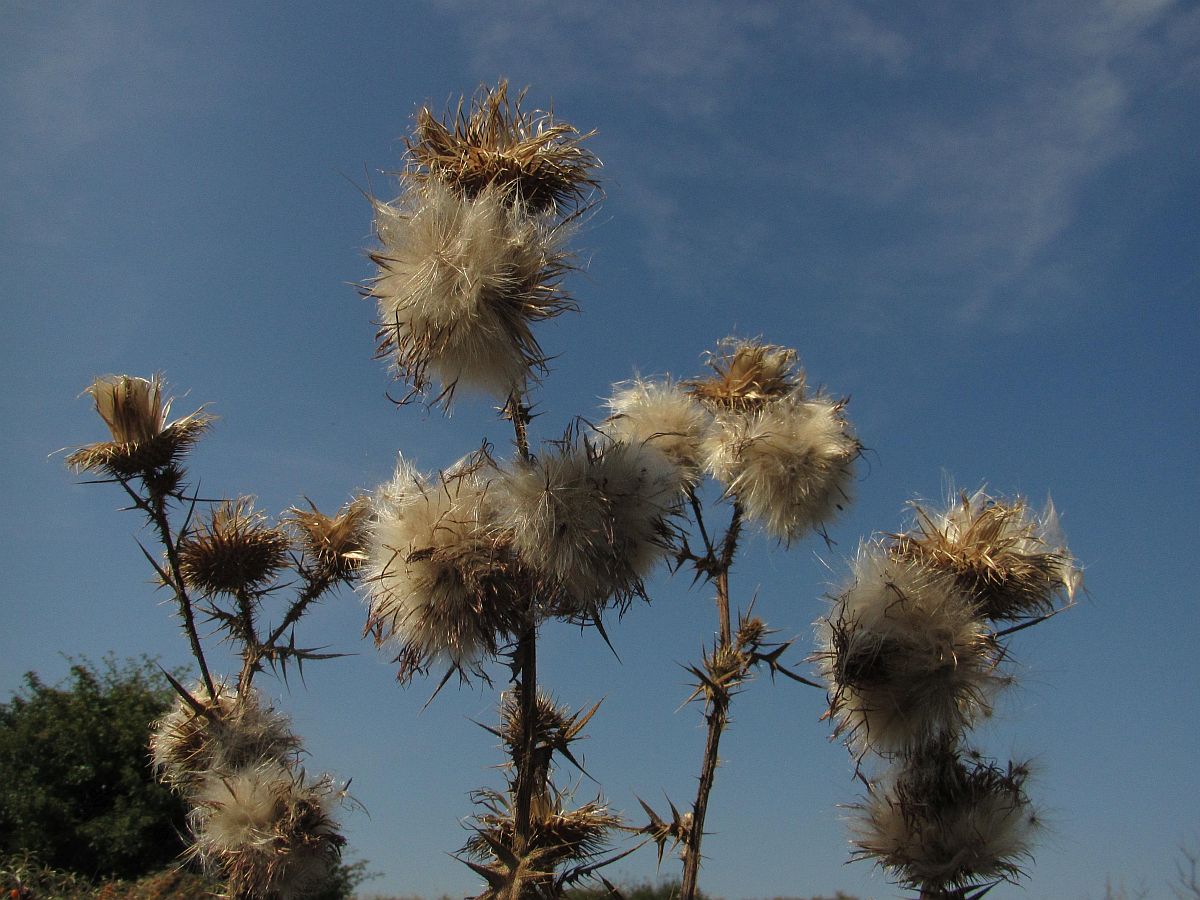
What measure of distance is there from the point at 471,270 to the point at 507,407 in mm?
684

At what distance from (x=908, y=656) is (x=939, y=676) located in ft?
0.56

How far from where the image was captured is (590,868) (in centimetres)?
422

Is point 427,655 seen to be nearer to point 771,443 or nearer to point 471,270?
point 471,270

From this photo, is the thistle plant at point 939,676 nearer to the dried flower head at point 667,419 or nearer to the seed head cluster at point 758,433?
the seed head cluster at point 758,433

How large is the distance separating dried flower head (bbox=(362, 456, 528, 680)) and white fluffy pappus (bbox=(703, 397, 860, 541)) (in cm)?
201

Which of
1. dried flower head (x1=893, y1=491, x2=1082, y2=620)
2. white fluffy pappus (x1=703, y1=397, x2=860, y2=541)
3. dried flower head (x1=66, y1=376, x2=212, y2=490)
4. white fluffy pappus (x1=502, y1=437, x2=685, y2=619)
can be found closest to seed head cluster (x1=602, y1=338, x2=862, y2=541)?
white fluffy pappus (x1=703, y1=397, x2=860, y2=541)

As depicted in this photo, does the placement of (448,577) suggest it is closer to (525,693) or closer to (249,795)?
(525,693)

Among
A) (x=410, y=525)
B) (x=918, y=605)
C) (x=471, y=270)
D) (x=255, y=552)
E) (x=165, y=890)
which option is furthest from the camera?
(x=165, y=890)

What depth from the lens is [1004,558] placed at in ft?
16.4

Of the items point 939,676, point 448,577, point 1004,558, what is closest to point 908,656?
point 939,676

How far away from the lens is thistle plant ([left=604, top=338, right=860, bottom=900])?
17.2 feet

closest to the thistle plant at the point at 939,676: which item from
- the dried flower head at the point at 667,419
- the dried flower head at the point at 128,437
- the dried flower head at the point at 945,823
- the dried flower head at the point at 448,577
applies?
the dried flower head at the point at 945,823

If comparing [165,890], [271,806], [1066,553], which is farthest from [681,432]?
[165,890]

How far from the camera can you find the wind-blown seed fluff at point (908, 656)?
4.73 m
